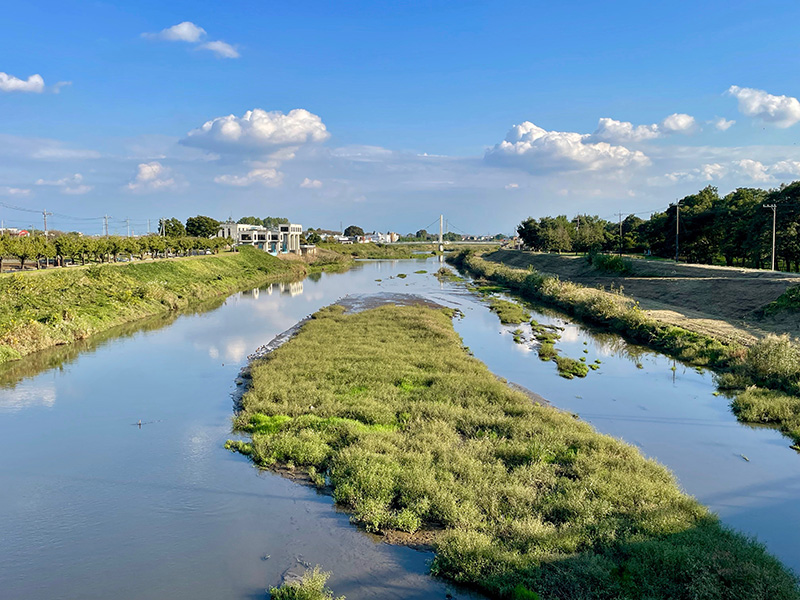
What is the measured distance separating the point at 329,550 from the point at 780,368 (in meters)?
19.0

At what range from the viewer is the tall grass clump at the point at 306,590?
8.84 meters

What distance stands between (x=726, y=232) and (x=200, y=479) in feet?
202

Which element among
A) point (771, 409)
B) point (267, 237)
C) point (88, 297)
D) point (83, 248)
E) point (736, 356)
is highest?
point (267, 237)

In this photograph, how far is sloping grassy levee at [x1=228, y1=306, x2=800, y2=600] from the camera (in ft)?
29.1

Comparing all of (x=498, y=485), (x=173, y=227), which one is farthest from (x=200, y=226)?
(x=498, y=485)

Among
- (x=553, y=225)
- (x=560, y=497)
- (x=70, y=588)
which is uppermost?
(x=553, y=225)

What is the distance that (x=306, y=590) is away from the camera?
8898 millimetres

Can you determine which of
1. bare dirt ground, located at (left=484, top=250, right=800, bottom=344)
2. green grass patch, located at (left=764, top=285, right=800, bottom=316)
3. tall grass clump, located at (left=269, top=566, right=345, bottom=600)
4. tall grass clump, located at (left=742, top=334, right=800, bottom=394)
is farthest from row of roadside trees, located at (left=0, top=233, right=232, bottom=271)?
green grass patch, located at (left=764, top=285, right=800, bottom=316)

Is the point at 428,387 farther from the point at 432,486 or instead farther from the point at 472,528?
the point at 472,528

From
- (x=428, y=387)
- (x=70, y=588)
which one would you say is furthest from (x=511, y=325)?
(x=70, y=588)

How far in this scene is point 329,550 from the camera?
10.6m

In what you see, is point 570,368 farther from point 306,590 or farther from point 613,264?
point 613,264

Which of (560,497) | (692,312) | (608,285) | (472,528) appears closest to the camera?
(472,528)

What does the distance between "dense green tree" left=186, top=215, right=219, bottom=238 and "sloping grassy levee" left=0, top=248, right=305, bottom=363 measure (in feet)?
177
